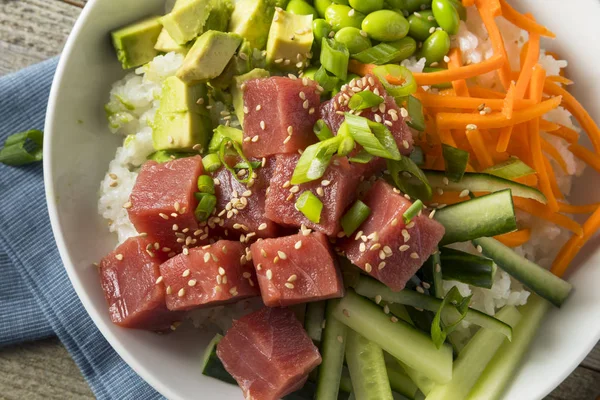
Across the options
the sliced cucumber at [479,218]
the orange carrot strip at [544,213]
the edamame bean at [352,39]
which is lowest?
the orange carrot strip at [544,213]

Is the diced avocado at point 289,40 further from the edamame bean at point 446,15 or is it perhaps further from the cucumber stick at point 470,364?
the cucumber stick at point 470,364

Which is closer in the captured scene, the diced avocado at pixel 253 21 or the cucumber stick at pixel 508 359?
the cucumber stick at pixel 508 359

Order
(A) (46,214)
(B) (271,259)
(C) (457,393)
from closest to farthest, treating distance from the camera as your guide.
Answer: (B) (271,259), (C) (457,393), (A) (46,214)

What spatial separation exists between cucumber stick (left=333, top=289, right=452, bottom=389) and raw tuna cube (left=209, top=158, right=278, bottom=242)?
47cm

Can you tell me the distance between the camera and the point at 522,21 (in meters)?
2.70

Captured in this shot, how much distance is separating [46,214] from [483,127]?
2.38 meters

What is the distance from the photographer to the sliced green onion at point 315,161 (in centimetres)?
220

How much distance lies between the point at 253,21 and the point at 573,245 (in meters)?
1.86

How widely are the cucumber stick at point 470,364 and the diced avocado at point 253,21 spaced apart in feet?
5.61

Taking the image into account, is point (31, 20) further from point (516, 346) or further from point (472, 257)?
point (516, 346)

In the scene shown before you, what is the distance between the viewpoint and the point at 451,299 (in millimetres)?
2395

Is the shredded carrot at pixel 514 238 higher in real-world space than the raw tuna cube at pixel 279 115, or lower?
lower

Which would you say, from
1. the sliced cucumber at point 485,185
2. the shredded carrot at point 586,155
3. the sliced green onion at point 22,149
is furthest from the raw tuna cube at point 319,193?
the sliced green onion at point 22,149

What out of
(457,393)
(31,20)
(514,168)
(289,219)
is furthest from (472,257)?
(31,20)
